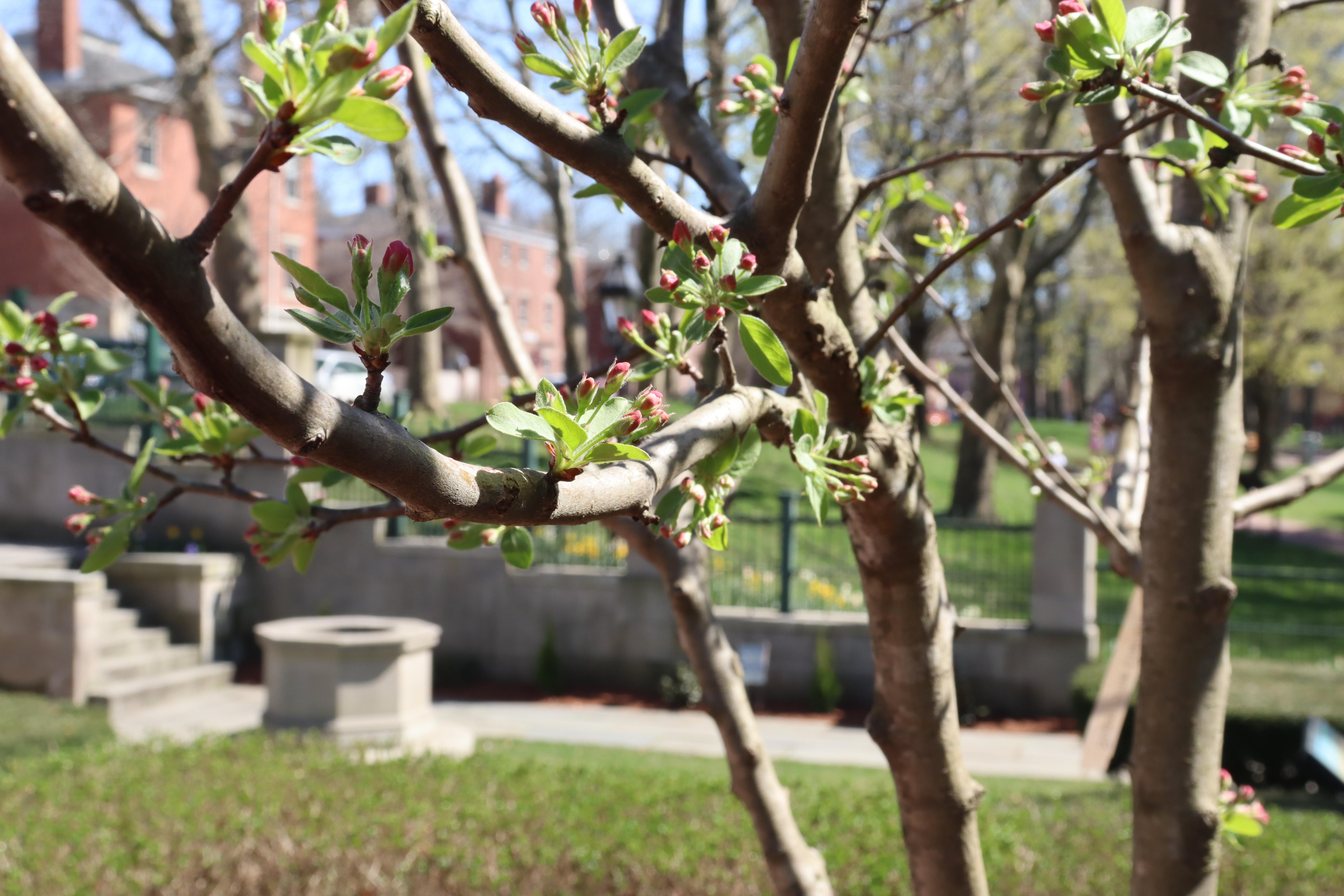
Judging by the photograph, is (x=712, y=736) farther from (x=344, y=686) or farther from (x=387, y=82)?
(x=387, y=82)

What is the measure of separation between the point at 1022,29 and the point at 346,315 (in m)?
18.6

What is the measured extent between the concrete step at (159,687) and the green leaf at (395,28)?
11243 millimetres

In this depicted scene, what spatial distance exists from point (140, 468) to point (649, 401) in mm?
1241

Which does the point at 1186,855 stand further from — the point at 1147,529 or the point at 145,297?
the point at 145,297

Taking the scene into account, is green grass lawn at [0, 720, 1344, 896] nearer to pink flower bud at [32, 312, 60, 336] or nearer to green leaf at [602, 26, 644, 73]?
pink flower bud at [32, 312, 60, 336]

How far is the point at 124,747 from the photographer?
27.1 ft

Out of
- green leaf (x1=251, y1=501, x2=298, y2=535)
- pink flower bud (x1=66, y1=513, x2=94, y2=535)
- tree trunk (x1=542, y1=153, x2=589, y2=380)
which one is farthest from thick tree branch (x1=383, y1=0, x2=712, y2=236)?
tree trunk (x1=542, y1=153, x2=589, y2=380)

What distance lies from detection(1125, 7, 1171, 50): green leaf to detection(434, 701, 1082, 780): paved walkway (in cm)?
792

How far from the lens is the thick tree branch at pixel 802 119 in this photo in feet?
5.19

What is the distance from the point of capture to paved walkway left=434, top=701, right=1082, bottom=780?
30.8ft

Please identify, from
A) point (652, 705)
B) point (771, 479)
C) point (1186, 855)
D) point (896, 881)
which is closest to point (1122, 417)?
point (1186, 855)

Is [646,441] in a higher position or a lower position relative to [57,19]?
lower

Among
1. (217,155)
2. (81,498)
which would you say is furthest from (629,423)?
(217,155)

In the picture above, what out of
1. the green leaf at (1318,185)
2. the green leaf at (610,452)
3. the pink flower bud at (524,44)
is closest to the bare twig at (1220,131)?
the green leaf at (1318,185)
